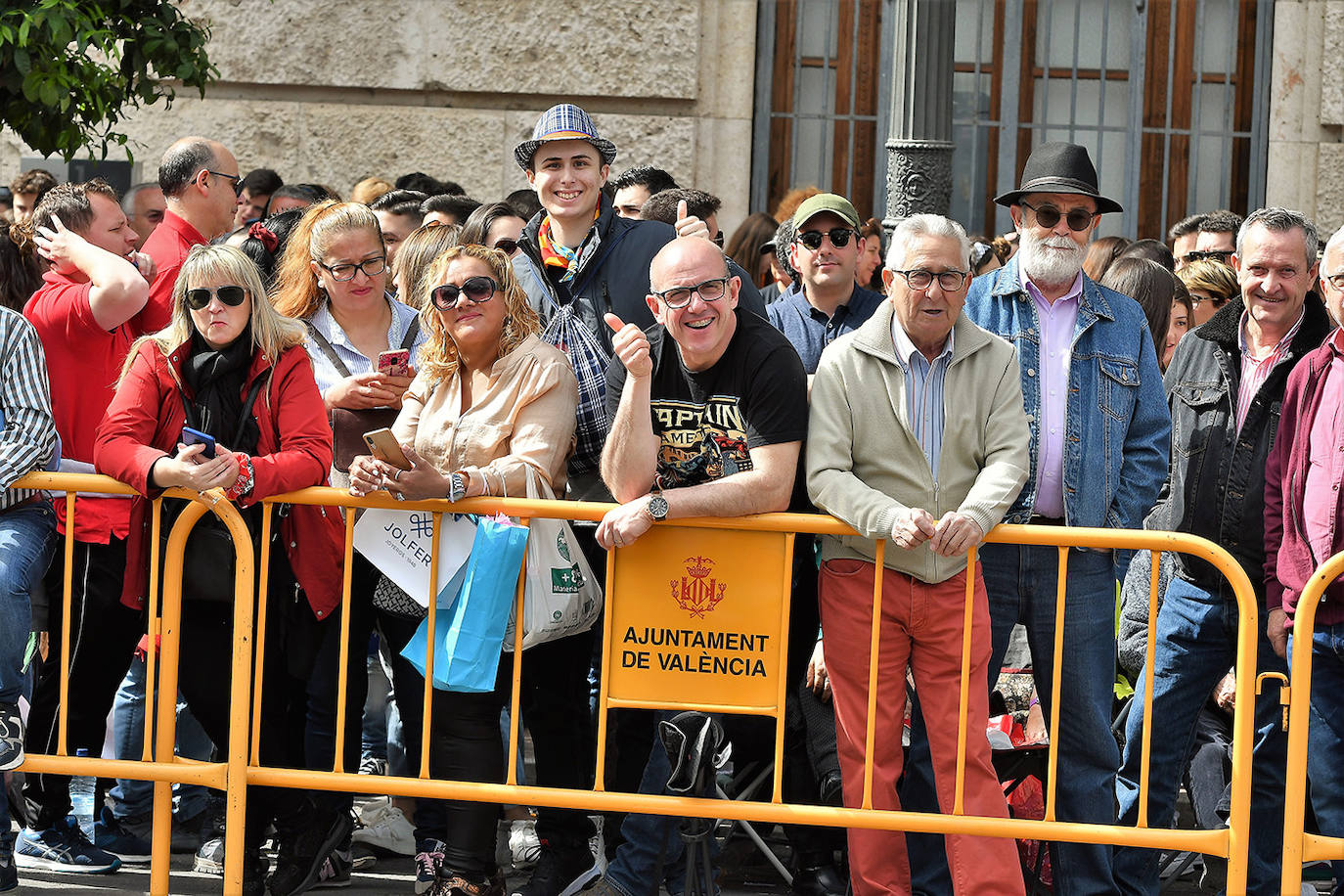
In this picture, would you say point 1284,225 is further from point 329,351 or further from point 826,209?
point 329,351

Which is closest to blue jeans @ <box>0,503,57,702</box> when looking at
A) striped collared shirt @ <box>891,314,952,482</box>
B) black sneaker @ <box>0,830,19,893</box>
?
black sneaker @ <box>0,830,19,893</box>

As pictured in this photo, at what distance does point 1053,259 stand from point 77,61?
3.88 metres

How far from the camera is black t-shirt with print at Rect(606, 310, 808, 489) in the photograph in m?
4.72

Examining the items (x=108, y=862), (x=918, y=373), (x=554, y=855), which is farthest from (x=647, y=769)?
(x=108, y=862)

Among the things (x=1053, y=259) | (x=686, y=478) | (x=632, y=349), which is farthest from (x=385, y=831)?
(x=1053, y=259)

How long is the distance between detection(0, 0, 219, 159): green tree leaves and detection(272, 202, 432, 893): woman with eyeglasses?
128cm

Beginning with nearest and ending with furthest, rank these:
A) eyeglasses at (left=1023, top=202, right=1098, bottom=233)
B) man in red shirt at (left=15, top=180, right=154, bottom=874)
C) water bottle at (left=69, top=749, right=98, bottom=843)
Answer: eyeglasses at (left=1023, top=202, right=1098, bottom=233)
man in red shirt at (left=15, top=180, right=154, bottom=874)
water bottle at (left=69, top=749, right=98, bottom=843)

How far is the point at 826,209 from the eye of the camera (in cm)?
586

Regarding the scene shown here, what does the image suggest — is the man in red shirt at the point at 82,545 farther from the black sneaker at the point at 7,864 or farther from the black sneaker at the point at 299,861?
the black sneaker at the point at 299,861

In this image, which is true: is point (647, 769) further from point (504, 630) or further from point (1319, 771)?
point (1319, 771)

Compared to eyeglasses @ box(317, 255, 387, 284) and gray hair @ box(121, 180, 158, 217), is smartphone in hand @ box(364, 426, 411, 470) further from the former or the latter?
gray hair @ box(121, 180, 158, 217)

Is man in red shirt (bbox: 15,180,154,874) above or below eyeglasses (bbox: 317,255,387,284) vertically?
below

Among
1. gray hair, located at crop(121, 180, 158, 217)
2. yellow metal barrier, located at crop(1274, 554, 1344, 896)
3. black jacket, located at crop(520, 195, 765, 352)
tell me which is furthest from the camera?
gray hair, located at crop(121, 180, 158, 217)

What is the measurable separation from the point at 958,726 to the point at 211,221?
372cm
